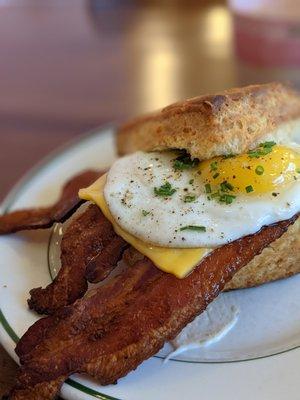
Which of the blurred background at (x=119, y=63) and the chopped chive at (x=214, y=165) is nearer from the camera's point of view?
the chopped chive at (x=214, y=165)

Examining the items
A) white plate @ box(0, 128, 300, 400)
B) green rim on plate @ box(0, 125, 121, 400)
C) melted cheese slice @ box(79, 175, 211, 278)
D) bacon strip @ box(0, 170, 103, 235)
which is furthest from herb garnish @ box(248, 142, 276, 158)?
green rim on plate @ box(0, 125, 121, 400)

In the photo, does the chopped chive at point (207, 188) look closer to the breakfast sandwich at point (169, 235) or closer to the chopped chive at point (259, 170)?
the breakfast sandwich at point (169, 235)

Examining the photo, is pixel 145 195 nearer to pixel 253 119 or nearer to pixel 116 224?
pixel 116 224

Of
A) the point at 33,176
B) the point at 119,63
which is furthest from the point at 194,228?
the point at 119,63

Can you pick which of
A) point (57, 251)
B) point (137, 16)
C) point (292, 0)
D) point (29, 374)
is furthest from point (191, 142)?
point (137, 16)

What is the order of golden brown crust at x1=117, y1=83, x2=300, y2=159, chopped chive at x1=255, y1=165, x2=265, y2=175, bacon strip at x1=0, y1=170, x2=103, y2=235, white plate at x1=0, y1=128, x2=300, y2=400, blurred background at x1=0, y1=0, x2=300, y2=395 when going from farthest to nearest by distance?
1. blurred background at x1=0, y1=0, x2=300, y2=395
2. bacon strip at x1=0, y1=170, x2=103, y2=235
3. golden brown crust at x1=117, y1=83, x2=300, y2=159
4. chopped chive at x1=255, y1=165, x2=265, y2=175
5. white plate at x1=0, y1=128, x2=300, y2=400

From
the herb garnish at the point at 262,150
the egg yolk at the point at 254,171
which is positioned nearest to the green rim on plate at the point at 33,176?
the egg yolk at the point at 254,171

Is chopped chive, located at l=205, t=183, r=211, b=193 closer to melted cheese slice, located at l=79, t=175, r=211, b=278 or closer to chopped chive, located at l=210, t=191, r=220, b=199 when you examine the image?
chopped chive, located at l=210, t=191, r=220, b=199
